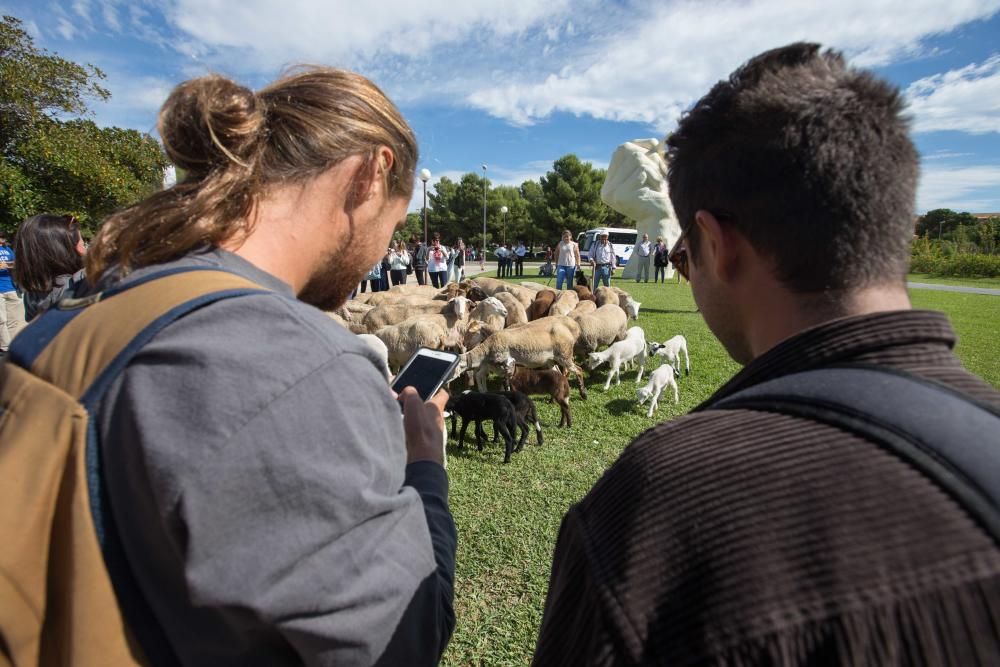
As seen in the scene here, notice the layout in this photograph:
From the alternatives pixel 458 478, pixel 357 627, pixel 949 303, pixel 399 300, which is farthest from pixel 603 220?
pixel 357 627

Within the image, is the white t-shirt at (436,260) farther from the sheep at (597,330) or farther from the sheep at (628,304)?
the sheep at (597,330)

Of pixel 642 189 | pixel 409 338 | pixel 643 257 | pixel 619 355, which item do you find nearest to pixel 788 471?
pixel 619 355

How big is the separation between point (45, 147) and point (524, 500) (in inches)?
564

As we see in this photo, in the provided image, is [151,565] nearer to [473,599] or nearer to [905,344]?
[905,344]

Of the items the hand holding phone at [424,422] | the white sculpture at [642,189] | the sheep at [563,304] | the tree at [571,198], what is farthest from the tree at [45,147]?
the tree at [571,198]

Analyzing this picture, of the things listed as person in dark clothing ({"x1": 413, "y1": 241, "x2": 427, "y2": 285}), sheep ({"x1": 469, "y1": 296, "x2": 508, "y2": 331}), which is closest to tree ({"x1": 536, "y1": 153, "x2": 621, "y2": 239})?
person in dark clothing ({"x1": 413, "y1": 241, "x2": 427, "y2": 285})

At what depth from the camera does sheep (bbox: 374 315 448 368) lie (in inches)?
341

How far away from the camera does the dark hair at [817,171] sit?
93 centimetres

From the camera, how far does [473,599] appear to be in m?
3.39

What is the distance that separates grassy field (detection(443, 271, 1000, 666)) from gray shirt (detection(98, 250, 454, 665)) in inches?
102

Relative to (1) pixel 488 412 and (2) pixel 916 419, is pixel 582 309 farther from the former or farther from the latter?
(2) pixel 916 419

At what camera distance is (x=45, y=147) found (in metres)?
11.7

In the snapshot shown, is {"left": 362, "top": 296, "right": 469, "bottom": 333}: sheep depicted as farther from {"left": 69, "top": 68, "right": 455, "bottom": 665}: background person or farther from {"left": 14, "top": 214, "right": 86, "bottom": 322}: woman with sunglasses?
{"left": 69, "top": 68, "right": 455, "bottom": 665}: background person

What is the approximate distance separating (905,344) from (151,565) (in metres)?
1.23
